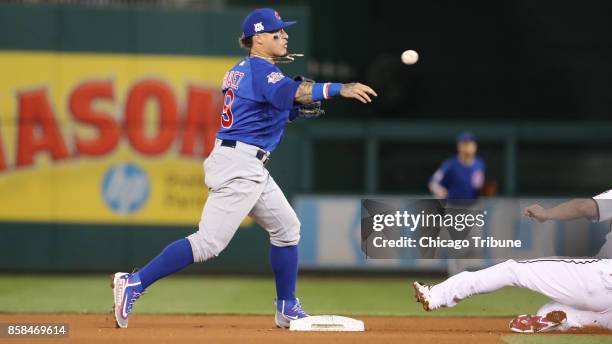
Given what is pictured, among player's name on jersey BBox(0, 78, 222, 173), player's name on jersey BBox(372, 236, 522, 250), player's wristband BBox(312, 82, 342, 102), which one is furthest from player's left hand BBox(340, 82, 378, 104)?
player's name on jersey BBox(0, 78, 222, 173)

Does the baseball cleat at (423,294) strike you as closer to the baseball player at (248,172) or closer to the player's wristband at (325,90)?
the baseball player at (248,172)

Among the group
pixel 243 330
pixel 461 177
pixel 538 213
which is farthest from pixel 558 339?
pixel 461 177

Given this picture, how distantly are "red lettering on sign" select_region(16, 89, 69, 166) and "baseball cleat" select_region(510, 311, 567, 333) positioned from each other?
761 centimetres

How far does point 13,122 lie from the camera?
45.1 feet

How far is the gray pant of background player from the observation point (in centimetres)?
730

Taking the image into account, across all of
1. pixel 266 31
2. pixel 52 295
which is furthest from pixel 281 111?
pixel 52 295

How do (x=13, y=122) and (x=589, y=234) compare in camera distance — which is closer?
(x=589, y=234)

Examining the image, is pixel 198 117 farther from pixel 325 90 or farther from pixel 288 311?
pixel 325 90

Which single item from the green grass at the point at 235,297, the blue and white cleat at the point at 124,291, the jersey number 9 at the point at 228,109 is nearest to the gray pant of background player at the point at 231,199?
the jersey number 9 at the point at 228,109

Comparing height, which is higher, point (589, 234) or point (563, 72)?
point (563, 72)

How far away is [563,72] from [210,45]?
5.93m

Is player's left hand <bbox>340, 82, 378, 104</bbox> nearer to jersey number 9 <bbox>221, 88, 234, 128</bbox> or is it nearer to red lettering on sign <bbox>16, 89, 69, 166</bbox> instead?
jersey number 9 <bbox>221, 88, 234, 128</bbox>

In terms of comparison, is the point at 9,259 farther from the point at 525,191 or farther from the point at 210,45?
the point at 525,191

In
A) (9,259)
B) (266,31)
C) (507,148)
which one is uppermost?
(266,31)
